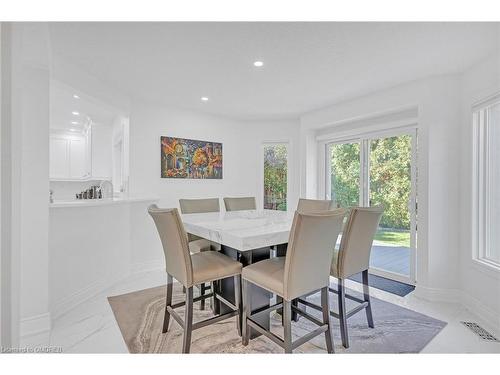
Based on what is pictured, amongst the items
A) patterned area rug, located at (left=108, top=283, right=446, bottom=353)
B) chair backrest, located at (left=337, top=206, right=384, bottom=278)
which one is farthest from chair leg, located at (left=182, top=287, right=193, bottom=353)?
chair backrest, located at (left=337, top=206, right=384, bottom=278)

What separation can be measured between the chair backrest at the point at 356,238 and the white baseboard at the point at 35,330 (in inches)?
91.1

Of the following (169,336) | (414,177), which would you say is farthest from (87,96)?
(414,177)

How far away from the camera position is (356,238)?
1944 mm

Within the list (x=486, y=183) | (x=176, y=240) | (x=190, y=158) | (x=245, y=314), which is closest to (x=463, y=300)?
(x=486, y=183)

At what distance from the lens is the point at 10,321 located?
118 centimetres

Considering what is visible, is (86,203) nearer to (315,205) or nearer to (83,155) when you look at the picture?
(315,205)

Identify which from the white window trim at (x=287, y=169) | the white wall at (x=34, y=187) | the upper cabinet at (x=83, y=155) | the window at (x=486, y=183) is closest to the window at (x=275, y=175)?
the white window trim at (x=287, y=169)

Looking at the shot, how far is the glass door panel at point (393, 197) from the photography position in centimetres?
324

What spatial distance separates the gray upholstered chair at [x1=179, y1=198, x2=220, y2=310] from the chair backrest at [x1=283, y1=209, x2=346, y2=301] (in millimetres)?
1052

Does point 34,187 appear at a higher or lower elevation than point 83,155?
lower

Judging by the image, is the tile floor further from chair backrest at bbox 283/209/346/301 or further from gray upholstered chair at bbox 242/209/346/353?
chair backrest at bbox 283/209/346/301

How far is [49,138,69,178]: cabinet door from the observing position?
5.19 m

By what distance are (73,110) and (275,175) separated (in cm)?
350

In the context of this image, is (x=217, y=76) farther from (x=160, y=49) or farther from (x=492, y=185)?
(x=492, y=185)
